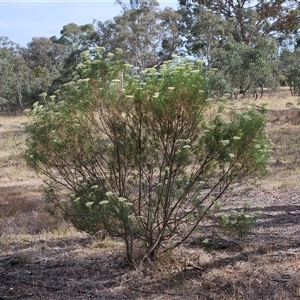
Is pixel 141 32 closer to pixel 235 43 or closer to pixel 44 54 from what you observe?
pixel 235 43

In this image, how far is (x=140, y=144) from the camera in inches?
150

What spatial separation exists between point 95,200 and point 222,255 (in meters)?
1.49

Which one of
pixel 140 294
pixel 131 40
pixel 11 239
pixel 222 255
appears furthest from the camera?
pixel 131 40

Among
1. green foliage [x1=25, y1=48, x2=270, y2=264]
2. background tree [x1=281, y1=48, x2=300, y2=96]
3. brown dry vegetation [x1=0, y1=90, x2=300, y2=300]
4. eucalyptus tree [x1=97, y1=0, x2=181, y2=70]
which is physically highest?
eucalyptus tree [x1=97, y1=0, x2=181, y2=70]

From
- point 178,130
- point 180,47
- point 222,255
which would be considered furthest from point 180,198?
point 180,47

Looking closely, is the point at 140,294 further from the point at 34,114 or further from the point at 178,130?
the point at 34,114

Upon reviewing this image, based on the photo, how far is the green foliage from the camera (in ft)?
11.8

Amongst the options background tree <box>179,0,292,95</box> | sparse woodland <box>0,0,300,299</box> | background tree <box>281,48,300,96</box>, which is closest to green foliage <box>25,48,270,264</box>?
sparse woodland <box>0,0,300,299</box>

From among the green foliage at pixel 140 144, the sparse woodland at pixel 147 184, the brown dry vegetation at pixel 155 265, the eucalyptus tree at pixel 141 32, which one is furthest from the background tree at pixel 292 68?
the green foliage at pixel 140 144

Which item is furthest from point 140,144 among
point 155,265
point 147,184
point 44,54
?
point 44,54

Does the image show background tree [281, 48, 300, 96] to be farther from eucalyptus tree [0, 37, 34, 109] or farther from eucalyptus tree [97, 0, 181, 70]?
eucalyptus tree [0, 37, 34, 109]

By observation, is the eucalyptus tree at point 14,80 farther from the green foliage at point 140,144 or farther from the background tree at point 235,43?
the green foliage at point 140,144

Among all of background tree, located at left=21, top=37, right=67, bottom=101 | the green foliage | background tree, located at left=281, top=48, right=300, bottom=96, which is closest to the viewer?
the green foliage

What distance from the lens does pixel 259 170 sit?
12.9 ft
